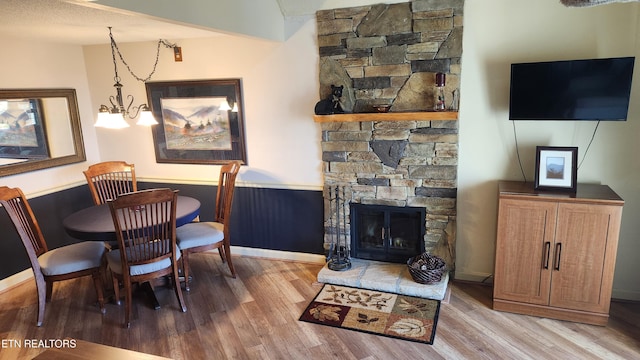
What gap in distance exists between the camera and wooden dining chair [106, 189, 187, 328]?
2920 mm

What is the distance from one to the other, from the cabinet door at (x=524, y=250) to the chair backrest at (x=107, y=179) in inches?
137

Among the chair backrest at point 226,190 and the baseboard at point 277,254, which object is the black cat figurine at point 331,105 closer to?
the chair backrest at point 226,190

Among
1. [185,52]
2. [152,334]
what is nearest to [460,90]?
[185,52]

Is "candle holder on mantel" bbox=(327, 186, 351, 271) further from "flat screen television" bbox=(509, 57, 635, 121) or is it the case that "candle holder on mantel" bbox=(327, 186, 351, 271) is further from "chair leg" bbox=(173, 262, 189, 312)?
"flat screen television" bbox=(509, 57, 635, 121)

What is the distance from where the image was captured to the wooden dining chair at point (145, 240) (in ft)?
9.58

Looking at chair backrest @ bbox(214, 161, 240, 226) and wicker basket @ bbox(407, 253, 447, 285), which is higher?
chair backrest @ bbox(214, 161, 240, 226)

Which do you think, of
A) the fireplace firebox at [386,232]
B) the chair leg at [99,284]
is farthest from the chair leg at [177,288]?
the fireplace firebox at [386,232]

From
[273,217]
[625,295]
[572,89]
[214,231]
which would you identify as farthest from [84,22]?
[625,295]

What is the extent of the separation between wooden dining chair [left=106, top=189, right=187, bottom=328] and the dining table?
127 millimetres

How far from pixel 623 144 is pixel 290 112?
2.72 metres

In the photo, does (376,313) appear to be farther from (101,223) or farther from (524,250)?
(101,223)

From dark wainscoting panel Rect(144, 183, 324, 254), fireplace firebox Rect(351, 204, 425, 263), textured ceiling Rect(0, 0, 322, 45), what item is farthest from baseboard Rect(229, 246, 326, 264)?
textured ceiling Rect(0, 0, 322, 45)

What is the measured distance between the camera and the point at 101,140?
4.70 metres

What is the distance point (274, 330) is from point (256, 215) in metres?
1.50
